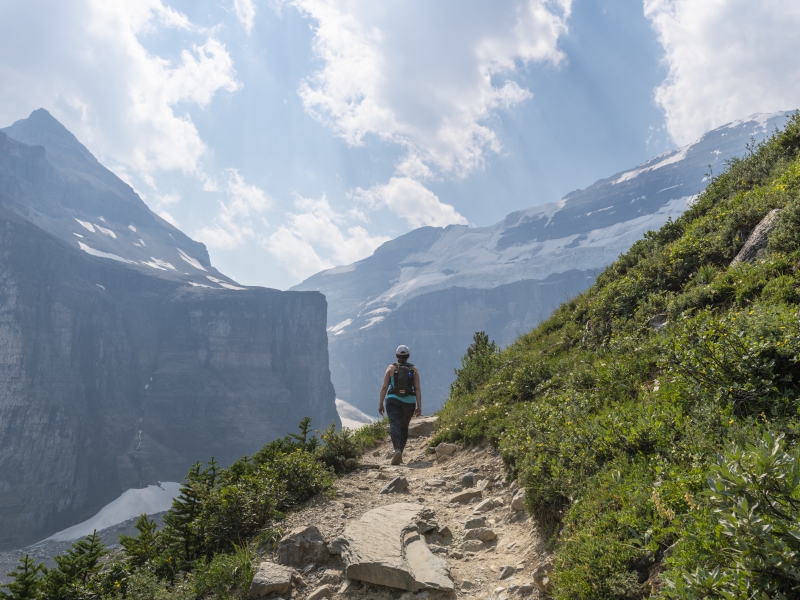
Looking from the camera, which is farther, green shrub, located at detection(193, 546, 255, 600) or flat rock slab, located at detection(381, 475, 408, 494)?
flat rock slab, located at detection(381, 475, 408, 494)

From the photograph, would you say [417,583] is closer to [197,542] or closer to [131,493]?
[197,542]

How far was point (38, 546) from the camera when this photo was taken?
10900 cm

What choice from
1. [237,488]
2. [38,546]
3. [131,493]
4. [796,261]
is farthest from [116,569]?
[131,493]

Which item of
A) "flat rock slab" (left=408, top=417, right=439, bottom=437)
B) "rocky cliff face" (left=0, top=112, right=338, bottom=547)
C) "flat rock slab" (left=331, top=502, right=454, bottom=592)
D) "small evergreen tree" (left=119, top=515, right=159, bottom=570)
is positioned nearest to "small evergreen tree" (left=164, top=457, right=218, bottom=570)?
"small evergreen tree" (left=119, top=515, right=159, bottom=570)

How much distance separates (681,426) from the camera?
180 inches

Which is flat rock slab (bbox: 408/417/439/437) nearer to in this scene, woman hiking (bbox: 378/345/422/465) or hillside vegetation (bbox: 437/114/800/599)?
woman hiking (bbox: 378/345/422/465)

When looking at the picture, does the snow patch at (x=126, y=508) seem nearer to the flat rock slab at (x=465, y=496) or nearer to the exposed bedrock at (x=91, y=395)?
the exposed bedrock at (x=91, y=395)

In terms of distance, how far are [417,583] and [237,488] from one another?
3.16 metres

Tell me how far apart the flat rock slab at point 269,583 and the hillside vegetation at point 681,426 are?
2866mm

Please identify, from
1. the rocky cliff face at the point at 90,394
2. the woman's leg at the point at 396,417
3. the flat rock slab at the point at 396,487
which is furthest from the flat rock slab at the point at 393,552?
the rocky cliff face at the point at 90,394

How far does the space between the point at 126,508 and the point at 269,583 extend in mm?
159793

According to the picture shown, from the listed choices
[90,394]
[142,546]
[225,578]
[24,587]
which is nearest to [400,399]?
[142,546]

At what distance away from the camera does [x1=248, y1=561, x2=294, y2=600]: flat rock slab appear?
4984mm

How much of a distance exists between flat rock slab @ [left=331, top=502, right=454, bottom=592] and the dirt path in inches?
4.4
